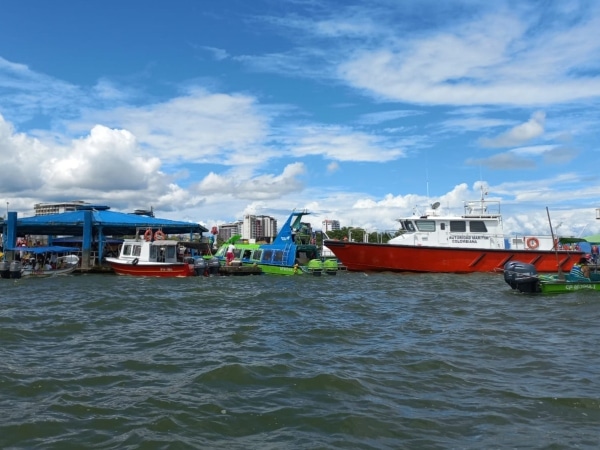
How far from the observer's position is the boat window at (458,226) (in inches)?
1243

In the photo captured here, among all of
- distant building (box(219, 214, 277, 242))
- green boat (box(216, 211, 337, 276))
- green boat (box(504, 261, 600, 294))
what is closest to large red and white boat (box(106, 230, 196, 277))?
green boat (box(216, 211, 337, 276))

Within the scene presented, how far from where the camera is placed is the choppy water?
593 cm

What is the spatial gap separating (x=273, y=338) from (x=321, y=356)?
202 centimetres

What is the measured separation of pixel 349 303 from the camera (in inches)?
697

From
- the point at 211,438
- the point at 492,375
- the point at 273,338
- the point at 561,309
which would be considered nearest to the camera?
the point at 211,438

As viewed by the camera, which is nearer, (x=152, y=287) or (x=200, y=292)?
(x=200, y=292)

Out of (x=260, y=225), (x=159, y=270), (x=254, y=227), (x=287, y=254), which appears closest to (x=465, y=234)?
(x=287, y=254)

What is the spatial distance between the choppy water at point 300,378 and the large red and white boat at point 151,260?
13.8m

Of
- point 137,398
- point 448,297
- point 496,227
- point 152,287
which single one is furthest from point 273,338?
point 496,227

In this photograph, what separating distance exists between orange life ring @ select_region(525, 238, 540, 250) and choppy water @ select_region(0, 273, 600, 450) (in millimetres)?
16432

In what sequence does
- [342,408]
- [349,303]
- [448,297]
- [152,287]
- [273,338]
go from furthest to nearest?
[152,287] → [448,297] → [349,303] → [273,338] → [342,408]

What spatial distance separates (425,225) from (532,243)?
6.60 m

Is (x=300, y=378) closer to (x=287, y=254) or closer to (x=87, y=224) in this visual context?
(x=287, y=254)

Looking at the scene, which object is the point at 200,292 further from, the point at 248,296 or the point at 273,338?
the point at 273,338
